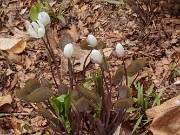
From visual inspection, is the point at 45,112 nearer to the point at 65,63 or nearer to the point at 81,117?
the point at 81,117

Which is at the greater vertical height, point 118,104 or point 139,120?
point 118,104

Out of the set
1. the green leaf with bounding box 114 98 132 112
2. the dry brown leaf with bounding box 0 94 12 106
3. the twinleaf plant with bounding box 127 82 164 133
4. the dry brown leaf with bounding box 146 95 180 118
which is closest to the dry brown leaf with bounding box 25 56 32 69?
the dry brown leaf with bounding box 0 94 12 106

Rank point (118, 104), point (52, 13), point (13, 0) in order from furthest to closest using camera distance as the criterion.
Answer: point (13, 0) → point (52, 13) → point (118, 104)

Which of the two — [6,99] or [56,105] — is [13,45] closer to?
[6,99]

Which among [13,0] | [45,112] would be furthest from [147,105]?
[13,0]

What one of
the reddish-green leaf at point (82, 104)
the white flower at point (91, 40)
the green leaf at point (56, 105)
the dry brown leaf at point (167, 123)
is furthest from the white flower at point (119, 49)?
the dry brown leaf at point (167, 123)

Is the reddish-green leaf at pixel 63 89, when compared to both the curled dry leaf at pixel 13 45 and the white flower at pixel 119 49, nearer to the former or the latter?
the white flower at pixel 119 49

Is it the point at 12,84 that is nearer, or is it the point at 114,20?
the point at 12,84
